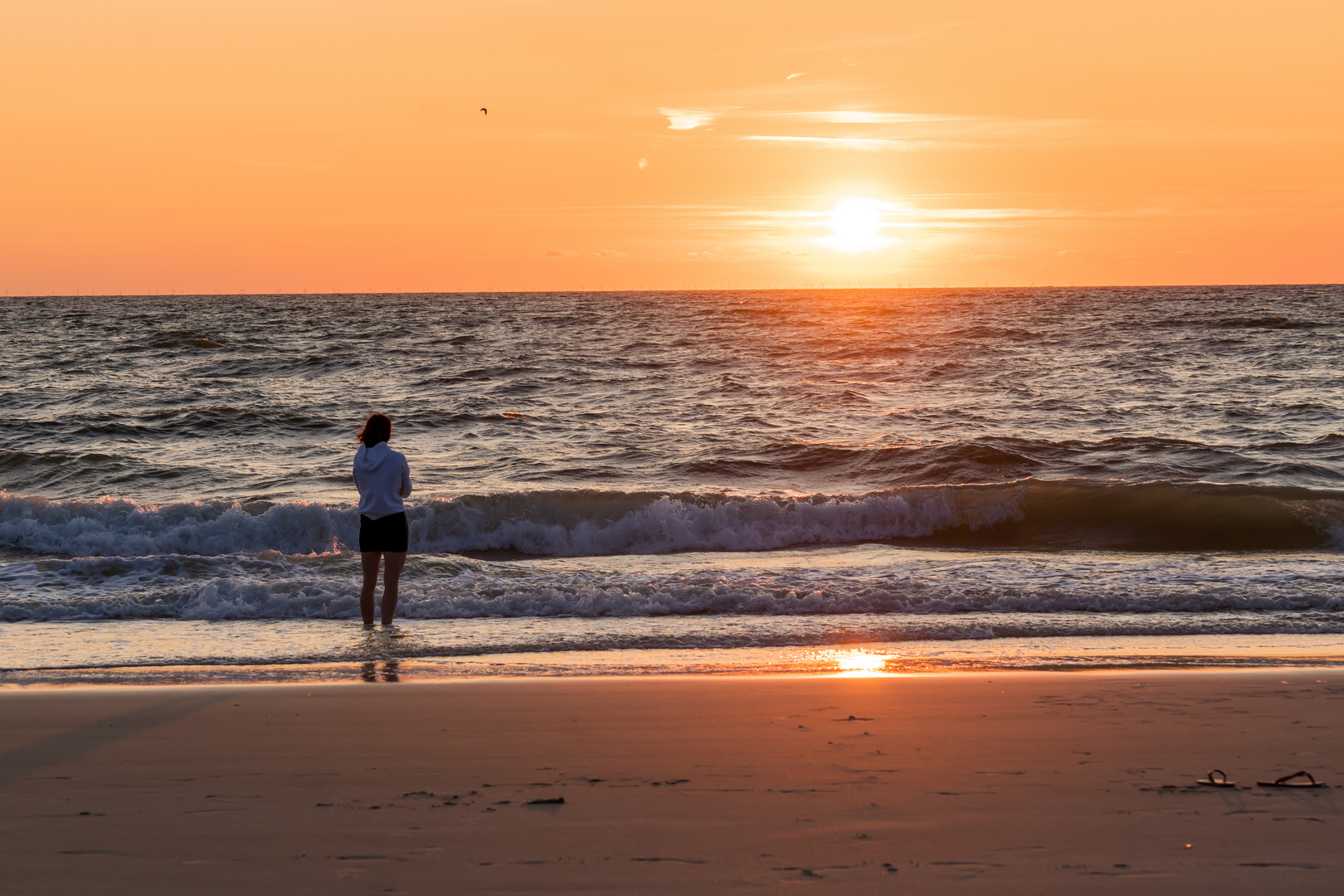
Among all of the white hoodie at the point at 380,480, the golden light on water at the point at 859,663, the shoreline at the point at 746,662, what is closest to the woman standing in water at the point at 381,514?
the white hoodie at the point at 380,480

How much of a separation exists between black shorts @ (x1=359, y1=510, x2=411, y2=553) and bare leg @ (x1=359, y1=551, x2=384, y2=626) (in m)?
0.05

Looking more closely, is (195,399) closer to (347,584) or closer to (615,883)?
(347,584)

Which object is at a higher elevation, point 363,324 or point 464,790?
point 363,324

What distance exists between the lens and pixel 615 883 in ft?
10.7

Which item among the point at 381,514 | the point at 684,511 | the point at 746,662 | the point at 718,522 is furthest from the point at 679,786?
the point at 684,511

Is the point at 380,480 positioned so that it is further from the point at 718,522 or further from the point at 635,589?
the point at 718,522

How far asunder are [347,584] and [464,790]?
528cm

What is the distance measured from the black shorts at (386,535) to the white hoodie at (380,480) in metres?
0.05

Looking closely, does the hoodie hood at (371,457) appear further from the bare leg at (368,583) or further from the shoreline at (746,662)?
the shoreline at (746,662)

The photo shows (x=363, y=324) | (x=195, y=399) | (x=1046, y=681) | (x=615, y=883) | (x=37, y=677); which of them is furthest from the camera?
(x=363, y=324)

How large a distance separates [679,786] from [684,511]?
9.10 meters

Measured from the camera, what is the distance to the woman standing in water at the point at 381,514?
7.99 meters

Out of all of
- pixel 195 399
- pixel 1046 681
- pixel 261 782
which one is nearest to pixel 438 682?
pixel 261 782

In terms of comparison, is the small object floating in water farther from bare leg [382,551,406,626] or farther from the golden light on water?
bare leg [382,551,406,626]
